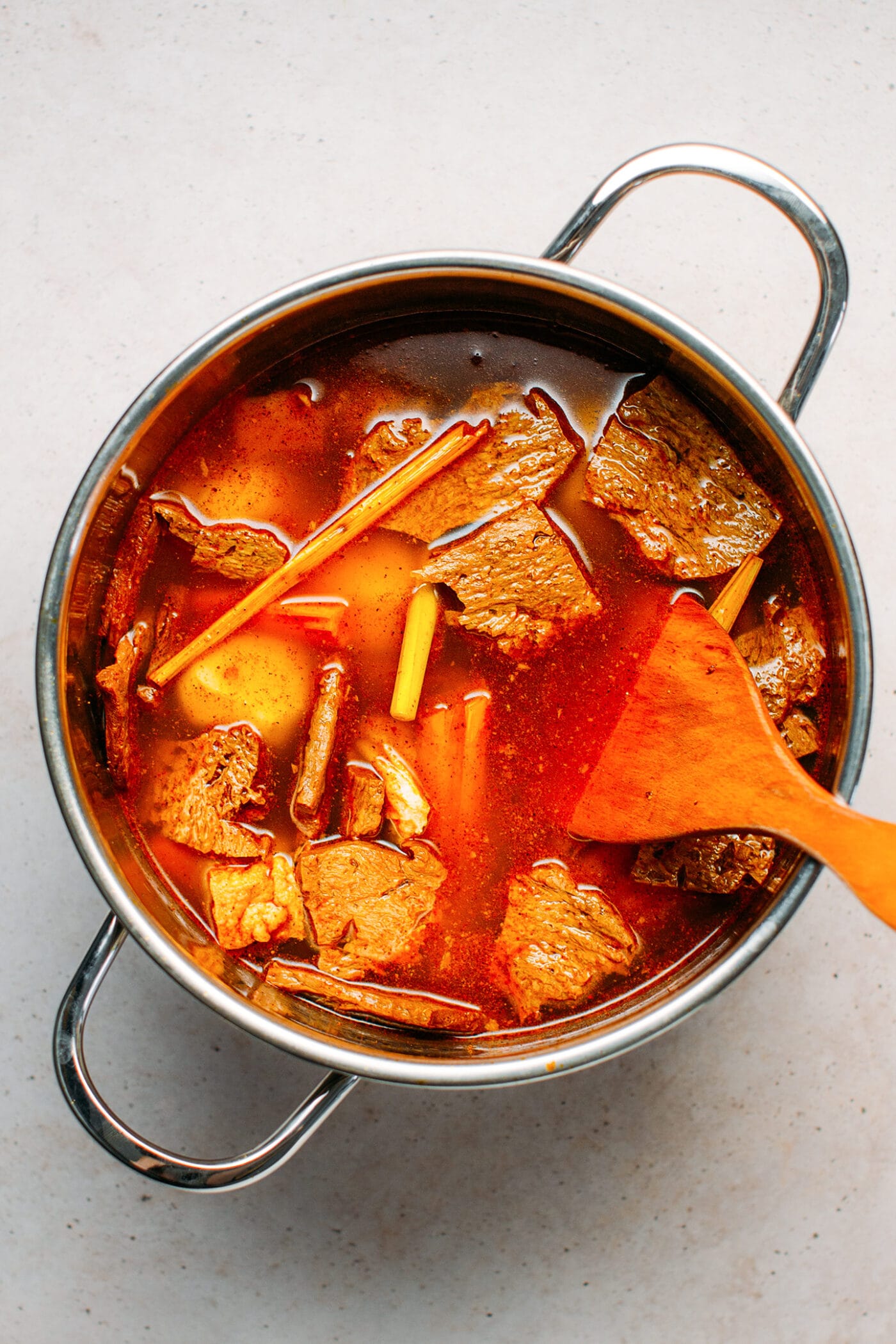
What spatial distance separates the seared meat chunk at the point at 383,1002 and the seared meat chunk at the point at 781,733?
0.30 meters

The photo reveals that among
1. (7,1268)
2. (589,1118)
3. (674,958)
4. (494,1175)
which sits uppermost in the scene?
(674,958)

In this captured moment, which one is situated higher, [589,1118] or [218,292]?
[218,292]

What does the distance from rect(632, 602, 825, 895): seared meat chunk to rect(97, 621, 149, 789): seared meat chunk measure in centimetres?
71

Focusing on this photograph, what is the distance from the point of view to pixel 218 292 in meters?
1.46

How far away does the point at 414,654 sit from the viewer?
4.12ft

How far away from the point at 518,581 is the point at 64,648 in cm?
58

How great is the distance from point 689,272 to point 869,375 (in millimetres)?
327

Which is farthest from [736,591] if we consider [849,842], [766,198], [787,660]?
[766,198]

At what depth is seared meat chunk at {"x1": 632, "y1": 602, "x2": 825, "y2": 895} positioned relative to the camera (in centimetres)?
124

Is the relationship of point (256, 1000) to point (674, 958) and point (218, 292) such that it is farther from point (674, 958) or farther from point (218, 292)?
point (218, 292)

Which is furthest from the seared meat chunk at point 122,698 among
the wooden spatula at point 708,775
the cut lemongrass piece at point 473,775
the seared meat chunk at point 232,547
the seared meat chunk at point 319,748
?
the wooden spatula at point 708,775

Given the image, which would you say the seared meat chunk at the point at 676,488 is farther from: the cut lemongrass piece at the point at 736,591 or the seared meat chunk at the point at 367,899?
the seared meat chunk at the point at 367,899

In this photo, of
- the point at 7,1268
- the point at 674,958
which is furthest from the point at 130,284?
the point at 7,1268

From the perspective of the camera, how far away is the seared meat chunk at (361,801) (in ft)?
4.13
